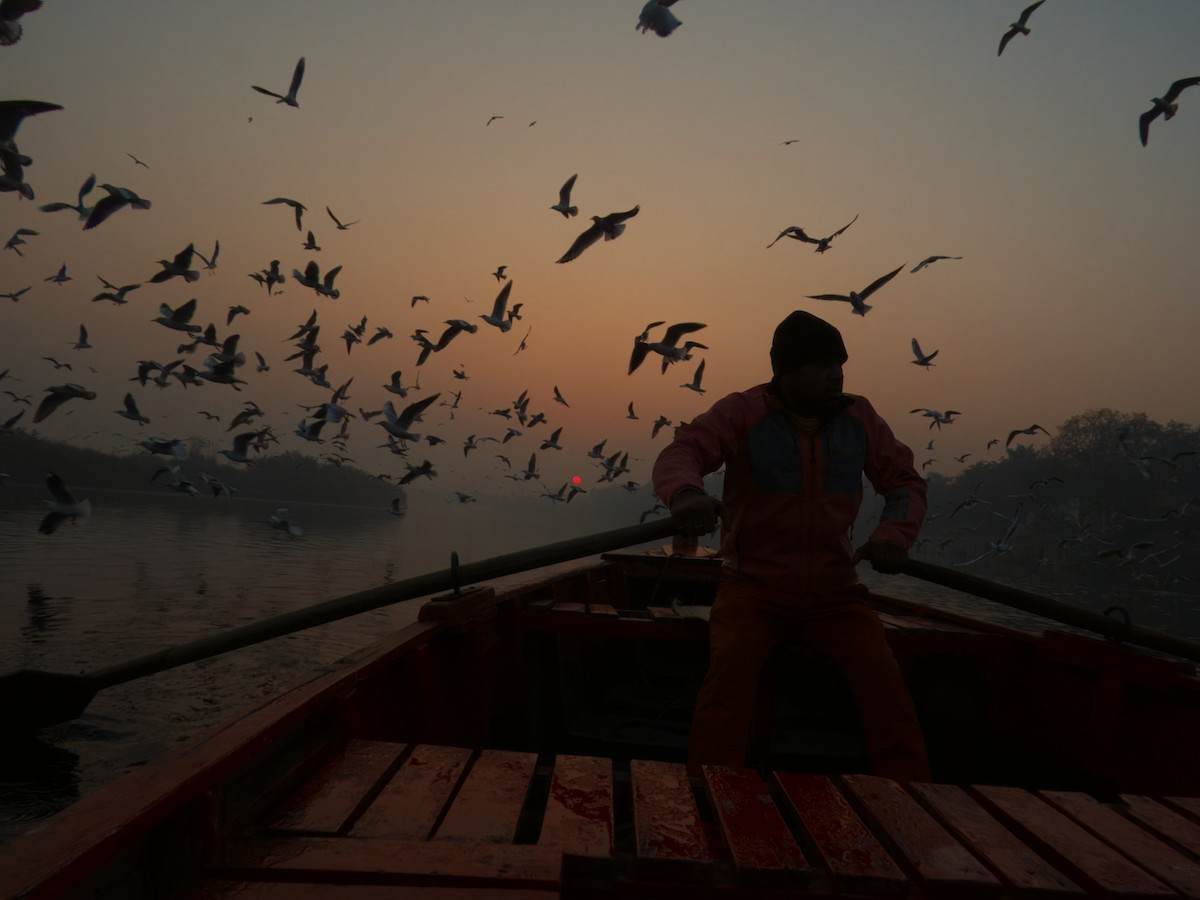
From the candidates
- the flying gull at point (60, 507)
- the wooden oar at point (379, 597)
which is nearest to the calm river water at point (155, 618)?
the wooden oar at point (379, 597)

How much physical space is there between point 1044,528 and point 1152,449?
21.9 metres

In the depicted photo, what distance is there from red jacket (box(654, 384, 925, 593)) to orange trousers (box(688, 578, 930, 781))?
0.13 meters

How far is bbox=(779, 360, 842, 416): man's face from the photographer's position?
3969 mm

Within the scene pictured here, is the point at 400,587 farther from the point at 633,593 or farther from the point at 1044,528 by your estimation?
the point at 1044,528

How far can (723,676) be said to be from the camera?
11.6ft

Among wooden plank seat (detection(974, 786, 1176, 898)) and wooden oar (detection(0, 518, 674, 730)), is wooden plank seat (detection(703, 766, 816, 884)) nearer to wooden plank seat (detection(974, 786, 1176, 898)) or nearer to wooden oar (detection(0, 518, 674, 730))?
wooden plank seat (detection(974, 786, 1176, 898))

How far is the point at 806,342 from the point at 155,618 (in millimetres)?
24379

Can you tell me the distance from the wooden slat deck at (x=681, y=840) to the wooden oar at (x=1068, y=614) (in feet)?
6.15

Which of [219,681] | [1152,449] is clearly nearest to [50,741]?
[219,681]

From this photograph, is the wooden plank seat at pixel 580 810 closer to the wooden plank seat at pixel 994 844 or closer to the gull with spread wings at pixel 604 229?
the wooden plank seat at pixel 994 844

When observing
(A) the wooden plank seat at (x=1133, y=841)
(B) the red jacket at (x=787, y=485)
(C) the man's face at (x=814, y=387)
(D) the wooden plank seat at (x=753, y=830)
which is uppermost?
(C) the man's face at (x=814, y=387)

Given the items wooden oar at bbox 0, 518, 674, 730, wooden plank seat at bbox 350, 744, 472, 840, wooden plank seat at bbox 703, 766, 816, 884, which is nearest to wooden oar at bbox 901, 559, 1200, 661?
wooden oar at bbox 0, 518, 674, 730

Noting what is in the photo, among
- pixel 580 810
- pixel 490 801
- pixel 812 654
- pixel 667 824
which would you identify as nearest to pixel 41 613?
pixel 812 654

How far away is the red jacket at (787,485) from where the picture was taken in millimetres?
3854
